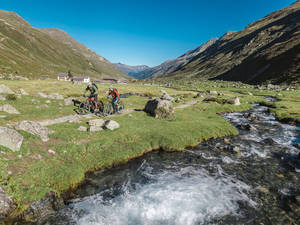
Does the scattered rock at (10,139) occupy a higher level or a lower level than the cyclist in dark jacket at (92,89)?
lower

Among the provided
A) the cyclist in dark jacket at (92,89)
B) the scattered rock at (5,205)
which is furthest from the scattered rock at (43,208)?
the cyclist in dark jacket at (92,89)

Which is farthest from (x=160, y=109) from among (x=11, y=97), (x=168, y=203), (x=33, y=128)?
(x=11, y=97)

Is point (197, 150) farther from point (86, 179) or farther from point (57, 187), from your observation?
point (57, 187)

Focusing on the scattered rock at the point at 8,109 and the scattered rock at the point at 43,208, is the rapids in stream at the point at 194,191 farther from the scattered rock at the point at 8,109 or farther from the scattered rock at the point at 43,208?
the scattered rock at the point at 8,109

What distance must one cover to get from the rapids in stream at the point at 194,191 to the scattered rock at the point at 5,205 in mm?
1962

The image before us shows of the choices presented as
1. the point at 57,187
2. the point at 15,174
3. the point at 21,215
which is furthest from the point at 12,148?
the point at 21,215

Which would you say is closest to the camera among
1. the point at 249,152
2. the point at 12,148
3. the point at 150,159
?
the point at 12,148

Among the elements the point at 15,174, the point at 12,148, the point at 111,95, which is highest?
the point at 111,95

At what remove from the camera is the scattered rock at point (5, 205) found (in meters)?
8.89

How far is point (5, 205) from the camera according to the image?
9.04m

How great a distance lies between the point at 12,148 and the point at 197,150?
55.4 ft

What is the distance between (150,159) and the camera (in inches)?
678

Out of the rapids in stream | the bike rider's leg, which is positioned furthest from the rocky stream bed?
the bike rider's leg

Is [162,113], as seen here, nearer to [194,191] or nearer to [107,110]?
[107,110]
